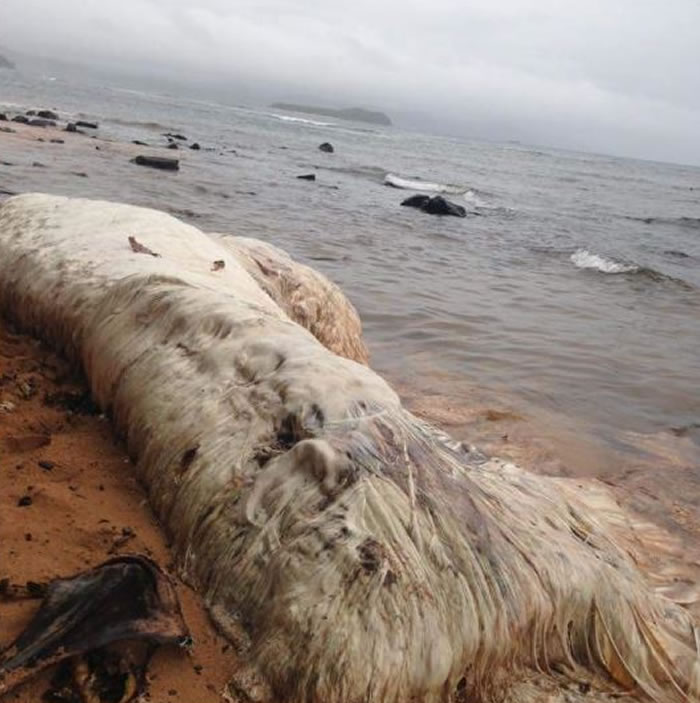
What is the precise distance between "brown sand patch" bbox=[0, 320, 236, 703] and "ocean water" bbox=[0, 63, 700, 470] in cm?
300

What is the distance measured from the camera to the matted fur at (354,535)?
180 cm

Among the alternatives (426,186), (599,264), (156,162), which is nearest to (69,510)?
(599,264)

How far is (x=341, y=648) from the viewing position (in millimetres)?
1741

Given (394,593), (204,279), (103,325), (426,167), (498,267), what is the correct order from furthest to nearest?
(426,167) < (498,267) < (204,279) < (103,325) < (394,593)

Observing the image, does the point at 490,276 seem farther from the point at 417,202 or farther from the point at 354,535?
the point at 354,535

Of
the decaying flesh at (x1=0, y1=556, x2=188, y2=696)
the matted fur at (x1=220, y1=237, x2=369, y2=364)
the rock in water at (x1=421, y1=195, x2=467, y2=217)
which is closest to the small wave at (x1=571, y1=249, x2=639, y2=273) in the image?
the rock in water at (x1=421, y1=195, x2=467, y2=217)

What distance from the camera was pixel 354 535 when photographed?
1907 mm

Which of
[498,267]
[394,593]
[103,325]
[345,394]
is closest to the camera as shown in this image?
[394,593]

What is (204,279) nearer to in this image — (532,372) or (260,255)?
(260,255)

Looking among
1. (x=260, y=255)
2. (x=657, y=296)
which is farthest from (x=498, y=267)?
(x=260, y=255)

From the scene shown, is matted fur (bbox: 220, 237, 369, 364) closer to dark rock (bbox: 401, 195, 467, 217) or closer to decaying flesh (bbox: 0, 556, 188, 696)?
decaying flesh (bbox: 0, 556, 188, 696)

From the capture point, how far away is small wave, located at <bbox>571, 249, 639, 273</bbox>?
39.4 feet

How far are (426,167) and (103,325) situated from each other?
117 ft

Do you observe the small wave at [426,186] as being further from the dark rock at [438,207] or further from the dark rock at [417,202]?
the dark rock at [438,207]
